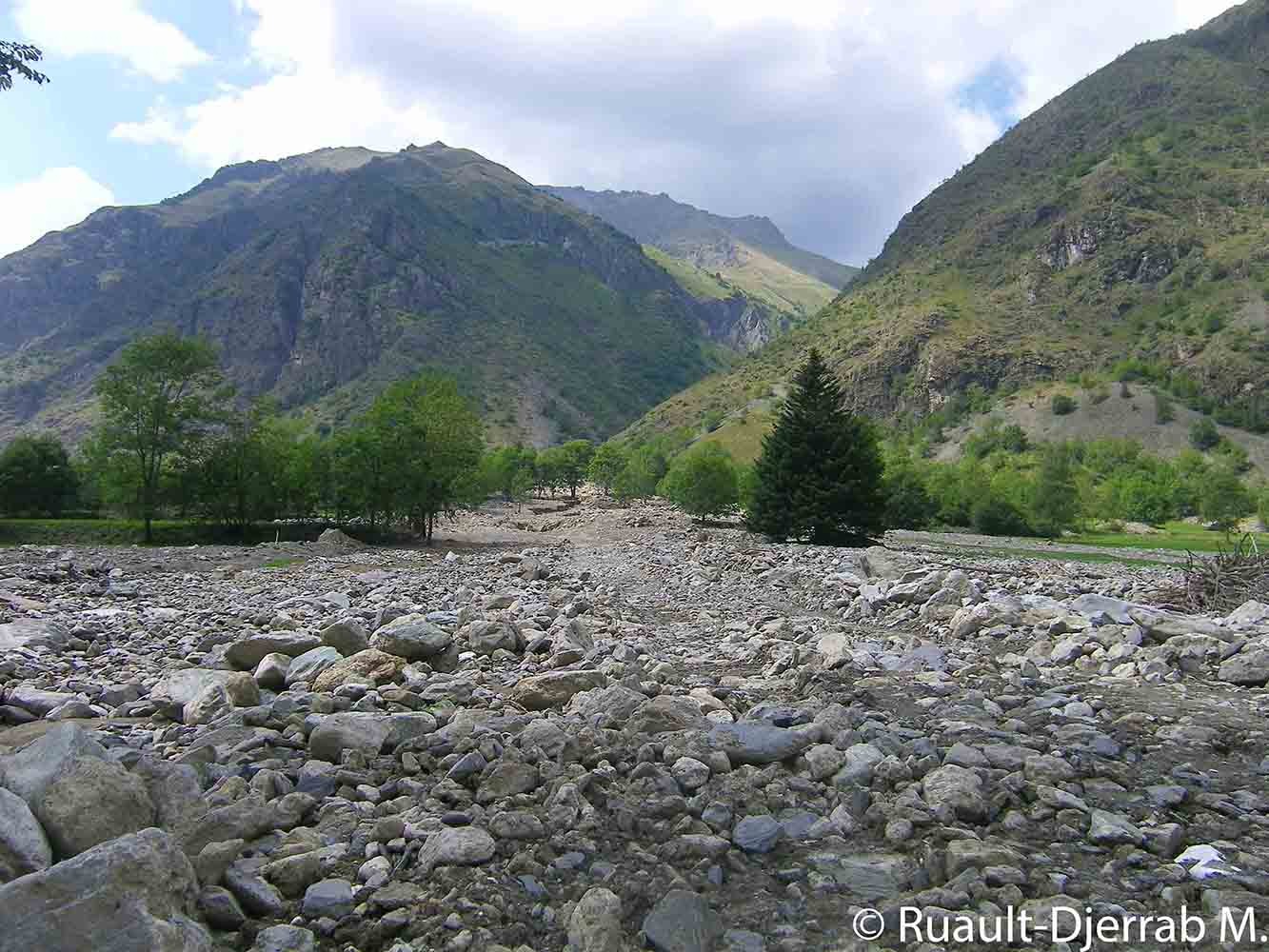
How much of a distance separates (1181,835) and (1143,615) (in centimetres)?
738

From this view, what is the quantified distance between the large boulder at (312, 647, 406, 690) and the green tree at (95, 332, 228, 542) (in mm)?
39614

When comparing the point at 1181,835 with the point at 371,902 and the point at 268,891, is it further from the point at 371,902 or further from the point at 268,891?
the point at 268,891

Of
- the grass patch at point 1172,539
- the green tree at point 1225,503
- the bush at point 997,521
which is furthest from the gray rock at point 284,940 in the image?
the green tree at point 1225,503

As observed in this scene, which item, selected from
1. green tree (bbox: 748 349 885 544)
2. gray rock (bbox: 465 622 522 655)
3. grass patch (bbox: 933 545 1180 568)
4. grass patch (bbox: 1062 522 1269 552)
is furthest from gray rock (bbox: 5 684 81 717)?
grass patch (bbox: 1062 522 1269 552)

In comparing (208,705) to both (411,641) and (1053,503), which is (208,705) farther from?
(1053,503)

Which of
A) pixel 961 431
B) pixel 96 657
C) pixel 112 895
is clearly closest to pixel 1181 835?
pixel 112 895

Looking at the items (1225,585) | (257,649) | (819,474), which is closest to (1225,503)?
(819,474)

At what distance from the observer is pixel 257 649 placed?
29.7ft

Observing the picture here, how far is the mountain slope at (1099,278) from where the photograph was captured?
133250 mm

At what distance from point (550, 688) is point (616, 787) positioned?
2.42m

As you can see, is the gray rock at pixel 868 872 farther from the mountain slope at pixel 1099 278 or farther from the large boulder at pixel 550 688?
the mountain slope at pixel 1099 278

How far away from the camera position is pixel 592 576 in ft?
75.6

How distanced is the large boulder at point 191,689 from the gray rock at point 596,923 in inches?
190

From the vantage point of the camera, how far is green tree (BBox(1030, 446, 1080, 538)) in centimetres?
7188
